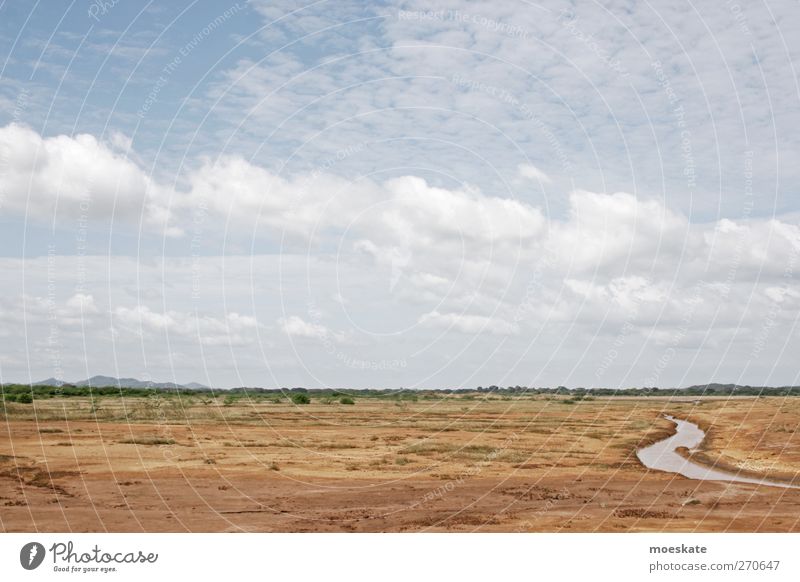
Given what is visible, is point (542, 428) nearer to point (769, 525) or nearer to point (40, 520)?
point (769, 525)

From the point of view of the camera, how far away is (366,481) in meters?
36.9

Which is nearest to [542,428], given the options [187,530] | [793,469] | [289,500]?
[793,469]

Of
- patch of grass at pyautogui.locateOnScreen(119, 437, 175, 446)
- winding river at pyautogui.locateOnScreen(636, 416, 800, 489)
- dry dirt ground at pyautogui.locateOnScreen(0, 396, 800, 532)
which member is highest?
patch of grass at pyautogui.locateOnScreen(119, 437, 175, 446)

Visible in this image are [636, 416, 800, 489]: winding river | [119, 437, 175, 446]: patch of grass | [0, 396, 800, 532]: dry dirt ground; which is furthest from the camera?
[119, 437, 175, 446]: patch of grass

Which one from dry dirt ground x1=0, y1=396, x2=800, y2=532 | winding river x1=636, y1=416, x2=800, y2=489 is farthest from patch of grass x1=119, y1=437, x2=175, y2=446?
winding river x1=636, y1=416, x2=800, y2=489

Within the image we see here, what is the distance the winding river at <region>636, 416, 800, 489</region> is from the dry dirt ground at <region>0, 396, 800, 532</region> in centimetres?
132

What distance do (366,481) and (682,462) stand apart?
24.1 meters

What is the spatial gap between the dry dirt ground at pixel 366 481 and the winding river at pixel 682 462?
1319mm

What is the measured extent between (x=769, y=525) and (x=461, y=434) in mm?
40679

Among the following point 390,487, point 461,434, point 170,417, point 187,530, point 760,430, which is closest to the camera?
point 187,530

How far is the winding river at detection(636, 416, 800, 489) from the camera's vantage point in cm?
3945

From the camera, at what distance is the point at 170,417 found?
8431cm

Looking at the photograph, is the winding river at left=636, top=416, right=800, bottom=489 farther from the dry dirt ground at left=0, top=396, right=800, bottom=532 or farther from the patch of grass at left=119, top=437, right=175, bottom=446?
the patch of grass at left=119, top=437, right=175, bottom=446

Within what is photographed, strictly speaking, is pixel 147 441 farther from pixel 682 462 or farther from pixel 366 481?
pixel 682 462
